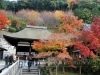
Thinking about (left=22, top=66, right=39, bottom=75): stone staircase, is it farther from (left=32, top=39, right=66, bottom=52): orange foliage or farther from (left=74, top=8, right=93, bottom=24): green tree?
(left=74, top=8, right=93, bottom=24): green tree

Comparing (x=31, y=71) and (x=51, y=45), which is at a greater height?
(x=51, y=45)

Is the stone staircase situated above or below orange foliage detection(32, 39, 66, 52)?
below

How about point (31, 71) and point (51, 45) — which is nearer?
point (51, 45)

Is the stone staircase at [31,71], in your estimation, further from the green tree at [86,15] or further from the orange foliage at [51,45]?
the green tree at [86,15]

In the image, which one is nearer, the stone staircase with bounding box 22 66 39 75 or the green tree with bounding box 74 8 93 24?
the stone staircase with bounding box 22 66 39 75

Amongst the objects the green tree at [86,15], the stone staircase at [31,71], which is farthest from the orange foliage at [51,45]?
the green tree at [86,15]

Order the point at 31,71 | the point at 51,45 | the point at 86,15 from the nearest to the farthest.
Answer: the point at 51,45 → the point at 31,71 → the point at 86,15

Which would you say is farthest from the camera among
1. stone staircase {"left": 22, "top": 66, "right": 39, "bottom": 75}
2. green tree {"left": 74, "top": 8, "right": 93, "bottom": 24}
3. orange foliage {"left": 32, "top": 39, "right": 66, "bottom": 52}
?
green tree {"left": 74, "top": 8, "right": 93, "bottom": 24}

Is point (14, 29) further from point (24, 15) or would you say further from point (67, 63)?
point (67, 63)

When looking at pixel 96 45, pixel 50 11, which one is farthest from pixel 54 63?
pixel 50 11

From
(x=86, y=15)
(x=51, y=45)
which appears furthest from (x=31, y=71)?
(x=86, y=15)

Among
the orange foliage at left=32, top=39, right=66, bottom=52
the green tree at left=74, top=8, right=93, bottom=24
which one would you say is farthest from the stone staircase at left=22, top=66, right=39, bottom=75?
the green tree at left=74, top=8, right=93, bottom=24

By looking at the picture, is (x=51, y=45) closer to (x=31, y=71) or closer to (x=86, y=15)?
(x=31, y=71)

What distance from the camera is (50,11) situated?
2995 inches
